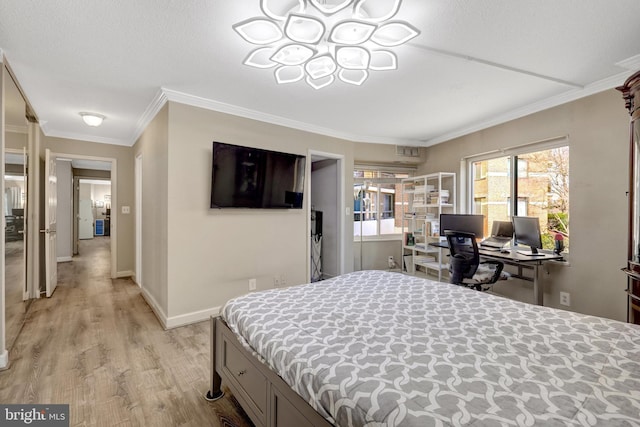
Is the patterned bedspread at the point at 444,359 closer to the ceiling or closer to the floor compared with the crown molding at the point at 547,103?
closer to the floor

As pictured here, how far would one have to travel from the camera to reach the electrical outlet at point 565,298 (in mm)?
2998

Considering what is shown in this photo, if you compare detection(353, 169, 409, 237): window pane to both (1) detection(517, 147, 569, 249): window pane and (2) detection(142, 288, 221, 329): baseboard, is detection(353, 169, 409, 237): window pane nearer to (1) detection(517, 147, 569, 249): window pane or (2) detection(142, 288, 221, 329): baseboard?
(1) detection(517, 147, 569, 249): window pane

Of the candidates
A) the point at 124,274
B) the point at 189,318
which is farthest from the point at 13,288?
the point at 124,274

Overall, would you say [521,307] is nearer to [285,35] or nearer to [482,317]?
[482,317]

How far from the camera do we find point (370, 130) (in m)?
4.42

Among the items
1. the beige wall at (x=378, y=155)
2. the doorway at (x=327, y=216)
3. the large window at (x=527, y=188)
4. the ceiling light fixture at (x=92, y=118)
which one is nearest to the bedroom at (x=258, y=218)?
the large window at (x=527, y=188)

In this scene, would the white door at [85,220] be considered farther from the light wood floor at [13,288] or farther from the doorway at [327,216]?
the doorway at [327,216]

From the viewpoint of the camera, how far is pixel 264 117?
11.8 feet

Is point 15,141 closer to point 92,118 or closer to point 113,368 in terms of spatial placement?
point 92,118

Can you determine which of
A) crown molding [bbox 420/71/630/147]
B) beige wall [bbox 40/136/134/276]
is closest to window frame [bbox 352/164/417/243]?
crown molding [bbox 420/71/630/147]

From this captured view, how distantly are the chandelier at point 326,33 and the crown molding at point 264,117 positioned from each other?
44.9 inches

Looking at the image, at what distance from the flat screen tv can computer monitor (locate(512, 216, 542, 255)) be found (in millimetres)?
2686

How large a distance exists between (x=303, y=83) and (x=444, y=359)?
2495 mm

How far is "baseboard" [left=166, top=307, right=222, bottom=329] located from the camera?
2924 mm
